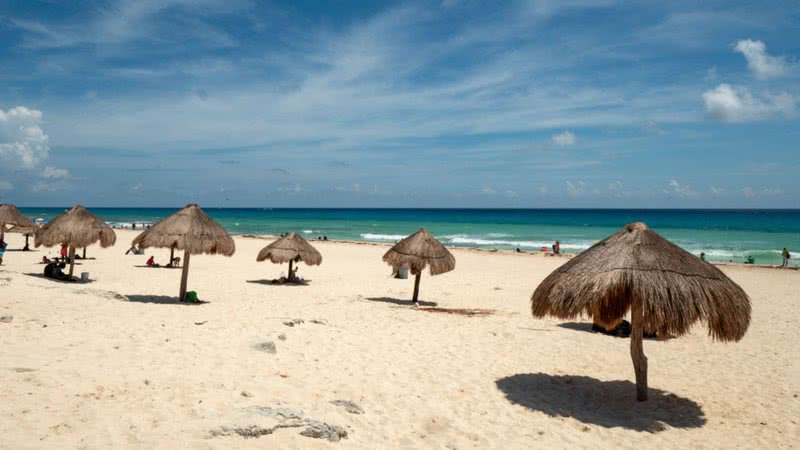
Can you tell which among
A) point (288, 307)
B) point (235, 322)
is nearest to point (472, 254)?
point (288, 307)

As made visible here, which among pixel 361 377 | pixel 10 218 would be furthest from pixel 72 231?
pixel 10 218

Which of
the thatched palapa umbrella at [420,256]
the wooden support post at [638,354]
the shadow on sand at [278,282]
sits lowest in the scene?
the shadow on sand at [278,282]

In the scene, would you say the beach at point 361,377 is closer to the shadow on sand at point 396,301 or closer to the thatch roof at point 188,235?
the shadow on sand at point 396,301

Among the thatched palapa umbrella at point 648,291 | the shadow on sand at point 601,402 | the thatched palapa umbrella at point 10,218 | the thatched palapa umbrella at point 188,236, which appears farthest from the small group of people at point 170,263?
the thatched palapa umbrella at point 648,291

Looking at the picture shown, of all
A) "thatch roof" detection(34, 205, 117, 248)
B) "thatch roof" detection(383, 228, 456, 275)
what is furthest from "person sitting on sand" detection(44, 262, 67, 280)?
"thatch roof" detection(383, 228, 456, 275)

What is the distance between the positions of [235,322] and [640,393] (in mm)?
7306

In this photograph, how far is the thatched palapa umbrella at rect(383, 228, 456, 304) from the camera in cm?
1373

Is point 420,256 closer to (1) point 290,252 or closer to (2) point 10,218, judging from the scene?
(1) point 290,252

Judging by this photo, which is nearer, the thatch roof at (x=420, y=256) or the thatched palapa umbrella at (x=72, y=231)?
the thatch roof at (x=420, y=256)

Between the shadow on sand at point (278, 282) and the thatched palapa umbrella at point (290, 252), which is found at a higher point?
the thatched palapa umbrella at point (290, 252)

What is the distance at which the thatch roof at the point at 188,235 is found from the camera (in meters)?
12.0

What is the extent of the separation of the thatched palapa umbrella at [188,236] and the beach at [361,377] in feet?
4.57

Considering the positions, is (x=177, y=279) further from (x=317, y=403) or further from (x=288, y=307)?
(x=317, y=403)

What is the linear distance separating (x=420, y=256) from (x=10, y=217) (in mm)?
19561
